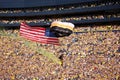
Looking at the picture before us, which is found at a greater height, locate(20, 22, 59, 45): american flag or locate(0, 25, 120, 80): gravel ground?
locate(20, 22, 59, 45): american flag

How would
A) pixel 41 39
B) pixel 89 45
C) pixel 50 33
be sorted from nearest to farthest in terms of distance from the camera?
pixel 41 39 < pixel 50 33 < pixel 89 45

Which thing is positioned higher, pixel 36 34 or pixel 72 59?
pixel 36 34

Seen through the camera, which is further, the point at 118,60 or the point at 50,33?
the point at 118,60

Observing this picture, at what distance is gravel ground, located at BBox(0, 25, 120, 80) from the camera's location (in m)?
19.3

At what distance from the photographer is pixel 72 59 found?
21.4 meters

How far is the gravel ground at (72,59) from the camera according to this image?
19266 millimetres

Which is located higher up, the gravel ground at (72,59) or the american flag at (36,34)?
the american flag at (36,34)

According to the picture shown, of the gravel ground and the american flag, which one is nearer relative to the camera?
the american flag

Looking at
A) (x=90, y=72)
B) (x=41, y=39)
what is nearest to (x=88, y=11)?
(x=90, y=72)

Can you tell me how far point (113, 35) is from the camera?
23266 millimetres

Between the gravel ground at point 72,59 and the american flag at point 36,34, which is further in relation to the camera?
the gravel ground at point 72,59

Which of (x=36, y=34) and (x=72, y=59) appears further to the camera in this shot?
(x=72, y=59)

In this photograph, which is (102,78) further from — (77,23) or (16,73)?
(77,23)

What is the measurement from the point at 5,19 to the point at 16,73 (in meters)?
13.8
